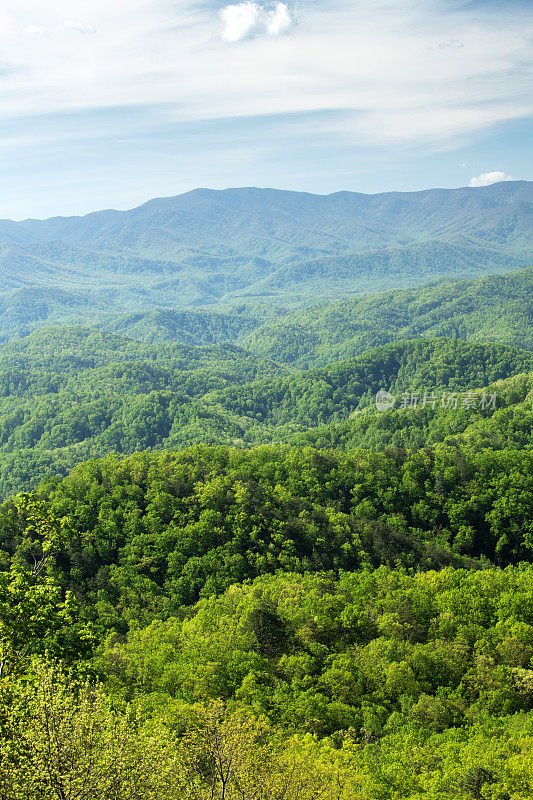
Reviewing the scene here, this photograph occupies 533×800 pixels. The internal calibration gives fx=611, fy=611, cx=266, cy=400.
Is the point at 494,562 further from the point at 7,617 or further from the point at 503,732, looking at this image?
the point at 7,617

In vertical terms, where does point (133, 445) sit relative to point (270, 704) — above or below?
below

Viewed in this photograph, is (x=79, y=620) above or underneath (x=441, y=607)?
above

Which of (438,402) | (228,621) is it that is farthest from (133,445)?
(228,621)

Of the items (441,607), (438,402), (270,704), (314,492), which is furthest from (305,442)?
(270,704)

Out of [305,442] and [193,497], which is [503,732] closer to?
[193,497]

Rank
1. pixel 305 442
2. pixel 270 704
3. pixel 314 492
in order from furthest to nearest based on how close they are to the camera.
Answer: pixel 305 442, pixel 314 492, pixel 270 704

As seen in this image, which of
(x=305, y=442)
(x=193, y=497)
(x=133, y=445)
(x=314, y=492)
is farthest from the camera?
(x=133, y=445)

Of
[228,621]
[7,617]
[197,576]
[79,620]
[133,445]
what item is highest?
[7,617]

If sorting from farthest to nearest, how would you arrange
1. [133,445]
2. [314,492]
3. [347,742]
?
[133,445], [314,492], [347,742]

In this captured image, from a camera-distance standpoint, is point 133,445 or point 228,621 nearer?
point 228,621
